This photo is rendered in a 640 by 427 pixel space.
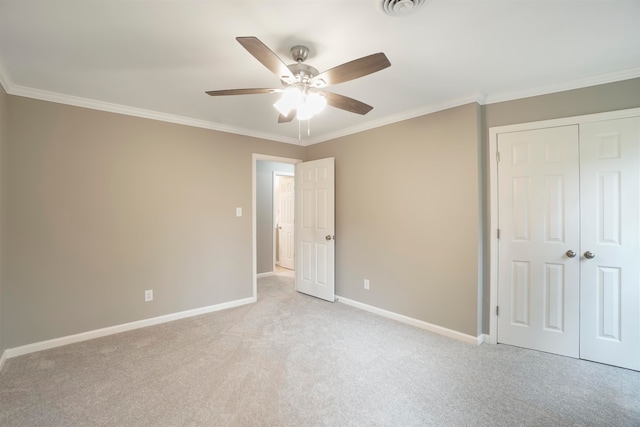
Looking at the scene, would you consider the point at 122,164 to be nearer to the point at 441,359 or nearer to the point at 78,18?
the point at 78,18

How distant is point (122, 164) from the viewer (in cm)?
301

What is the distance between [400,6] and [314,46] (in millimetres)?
615

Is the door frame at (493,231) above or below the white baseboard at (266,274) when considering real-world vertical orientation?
above

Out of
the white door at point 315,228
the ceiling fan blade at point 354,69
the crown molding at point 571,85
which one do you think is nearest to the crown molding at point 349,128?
the crown molding at point 571,85

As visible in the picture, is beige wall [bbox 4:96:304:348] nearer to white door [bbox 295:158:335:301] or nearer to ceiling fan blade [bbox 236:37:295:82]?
white door [bbox 295:158:335:301]

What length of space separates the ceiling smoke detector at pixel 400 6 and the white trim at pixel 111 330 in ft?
11.7

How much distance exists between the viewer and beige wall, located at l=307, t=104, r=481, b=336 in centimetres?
279

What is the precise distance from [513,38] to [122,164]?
3655 mm

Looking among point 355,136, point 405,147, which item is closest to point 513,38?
point 405,147

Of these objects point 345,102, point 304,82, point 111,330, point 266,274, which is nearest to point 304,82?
point 304,82

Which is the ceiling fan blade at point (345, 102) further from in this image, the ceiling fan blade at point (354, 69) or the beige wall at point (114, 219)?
the beige wall at point (114, 219)

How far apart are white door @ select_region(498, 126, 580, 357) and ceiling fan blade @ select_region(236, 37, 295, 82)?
7.28 feet

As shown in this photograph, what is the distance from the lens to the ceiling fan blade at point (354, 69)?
1.46m

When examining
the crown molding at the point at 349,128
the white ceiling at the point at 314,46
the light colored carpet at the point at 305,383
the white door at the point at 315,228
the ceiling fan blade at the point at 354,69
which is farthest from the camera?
the white door at the point at 315,228
